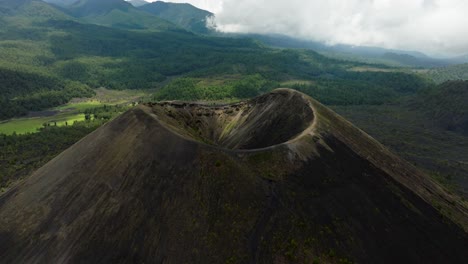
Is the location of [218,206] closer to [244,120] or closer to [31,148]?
[244,120]

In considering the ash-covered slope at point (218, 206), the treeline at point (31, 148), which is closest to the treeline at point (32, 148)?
the treeline at point (31, 148)

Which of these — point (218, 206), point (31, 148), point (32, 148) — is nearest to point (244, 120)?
point (218, 206)

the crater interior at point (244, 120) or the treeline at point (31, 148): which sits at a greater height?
the crater interior at point (244, 120)

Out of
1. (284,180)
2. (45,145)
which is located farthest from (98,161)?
(45,145)

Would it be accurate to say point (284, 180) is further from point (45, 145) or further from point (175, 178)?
point (45, 145)

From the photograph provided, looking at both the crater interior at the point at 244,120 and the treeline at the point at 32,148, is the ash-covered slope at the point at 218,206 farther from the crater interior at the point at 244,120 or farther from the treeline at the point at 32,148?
the treeline at the point at 32,148

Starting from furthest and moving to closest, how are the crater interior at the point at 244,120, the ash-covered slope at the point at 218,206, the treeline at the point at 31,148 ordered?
the treeline at the point at 31,148 → the crater interior at the point at 244,120 → the ash-covered slope at the point at 218,206

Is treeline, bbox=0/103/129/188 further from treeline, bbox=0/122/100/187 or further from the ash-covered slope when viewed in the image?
the ash-covered slope

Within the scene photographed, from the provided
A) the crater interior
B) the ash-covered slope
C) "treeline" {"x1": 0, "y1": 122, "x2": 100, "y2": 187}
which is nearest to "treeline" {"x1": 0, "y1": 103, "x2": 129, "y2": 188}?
"treeline" {"x1": 0, "y1": 122, "x2": 100, "y2": 187}

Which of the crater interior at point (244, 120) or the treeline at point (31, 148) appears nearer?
the crater interior at point (244, 120)

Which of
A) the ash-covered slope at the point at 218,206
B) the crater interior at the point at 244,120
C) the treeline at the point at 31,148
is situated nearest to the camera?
the ash-covered slope at the point at 218,206
